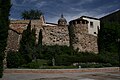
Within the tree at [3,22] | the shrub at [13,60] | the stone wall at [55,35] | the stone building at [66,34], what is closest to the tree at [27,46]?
the shrub at [13,60]

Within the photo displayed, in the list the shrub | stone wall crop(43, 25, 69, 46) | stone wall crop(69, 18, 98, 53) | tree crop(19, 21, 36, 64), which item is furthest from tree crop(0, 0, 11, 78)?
stone wall crop(69, 18, 98, 53)

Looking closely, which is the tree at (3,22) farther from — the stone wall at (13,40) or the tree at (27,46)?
the stone wall at (13,40)

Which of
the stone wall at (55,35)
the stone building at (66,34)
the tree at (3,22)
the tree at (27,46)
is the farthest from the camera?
the stone wall at (55,35)

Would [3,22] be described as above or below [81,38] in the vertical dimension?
above

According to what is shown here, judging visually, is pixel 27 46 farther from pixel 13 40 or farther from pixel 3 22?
pixel 3 22

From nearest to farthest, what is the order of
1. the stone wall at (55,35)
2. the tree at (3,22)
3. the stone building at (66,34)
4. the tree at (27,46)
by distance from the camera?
1. the tree at (3,22)
2. the tree at (27,46)
3. the stone building at (66,34)
4. the stone wall at (55,35)

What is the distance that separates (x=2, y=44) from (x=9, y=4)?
3228 millimetres

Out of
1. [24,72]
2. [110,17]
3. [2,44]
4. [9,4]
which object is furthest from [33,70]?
[110,17]

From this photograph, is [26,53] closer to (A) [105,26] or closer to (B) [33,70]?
(B) [33,70]

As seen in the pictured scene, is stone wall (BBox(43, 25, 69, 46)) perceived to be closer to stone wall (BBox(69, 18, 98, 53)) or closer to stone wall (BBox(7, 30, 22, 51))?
stone wall (BBox(69, 18, 98, 53))

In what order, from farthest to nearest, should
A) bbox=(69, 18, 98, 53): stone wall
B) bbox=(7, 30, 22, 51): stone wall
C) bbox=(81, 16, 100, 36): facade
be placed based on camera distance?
bbox=(81, 16, 100, 36): facade
bbox=(69, 18, 98, 53): stone wall
bbox=(7, 30, 22, 51): stone wall

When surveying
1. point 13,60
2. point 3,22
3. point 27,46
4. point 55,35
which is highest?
point 55,35

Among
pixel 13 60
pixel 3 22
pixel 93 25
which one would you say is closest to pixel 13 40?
pixel 13 60

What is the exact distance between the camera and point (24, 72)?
2195cm
